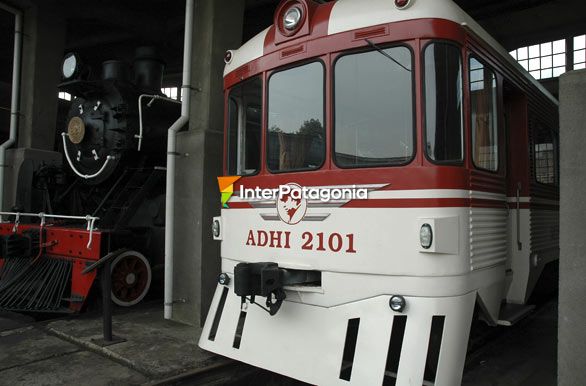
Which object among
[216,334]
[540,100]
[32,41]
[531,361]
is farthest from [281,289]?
[32,41]

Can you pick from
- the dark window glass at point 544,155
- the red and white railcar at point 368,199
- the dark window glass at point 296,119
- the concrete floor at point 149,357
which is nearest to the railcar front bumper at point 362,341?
the red and white railcar at point 368,199

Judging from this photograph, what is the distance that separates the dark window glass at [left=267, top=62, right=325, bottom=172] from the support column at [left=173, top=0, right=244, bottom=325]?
1.56 metres

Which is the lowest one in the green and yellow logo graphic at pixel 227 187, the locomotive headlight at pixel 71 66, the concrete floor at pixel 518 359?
the concrete floor at pixel 518 359

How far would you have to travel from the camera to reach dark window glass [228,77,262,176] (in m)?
3.89

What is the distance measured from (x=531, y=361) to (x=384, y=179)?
2.27 m

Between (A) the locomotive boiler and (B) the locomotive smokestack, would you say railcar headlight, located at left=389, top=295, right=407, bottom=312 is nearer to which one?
(A) the locomotive boiler

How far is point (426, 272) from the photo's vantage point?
9.46 ft

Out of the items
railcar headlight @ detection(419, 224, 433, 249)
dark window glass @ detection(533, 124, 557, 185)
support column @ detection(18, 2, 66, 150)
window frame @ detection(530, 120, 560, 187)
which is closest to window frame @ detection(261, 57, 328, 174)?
railcar headlight @ detection(419, 224, 433, 249)

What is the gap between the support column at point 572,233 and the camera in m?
2.48

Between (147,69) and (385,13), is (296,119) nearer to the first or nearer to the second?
(385,13)

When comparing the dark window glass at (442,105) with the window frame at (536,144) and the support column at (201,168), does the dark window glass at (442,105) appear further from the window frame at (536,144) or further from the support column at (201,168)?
the support column at (201,168)

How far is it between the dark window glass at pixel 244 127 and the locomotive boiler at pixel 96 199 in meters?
2.22

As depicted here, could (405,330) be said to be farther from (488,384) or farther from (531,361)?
(531,361)

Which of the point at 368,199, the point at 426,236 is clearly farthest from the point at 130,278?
the point at 426,236
